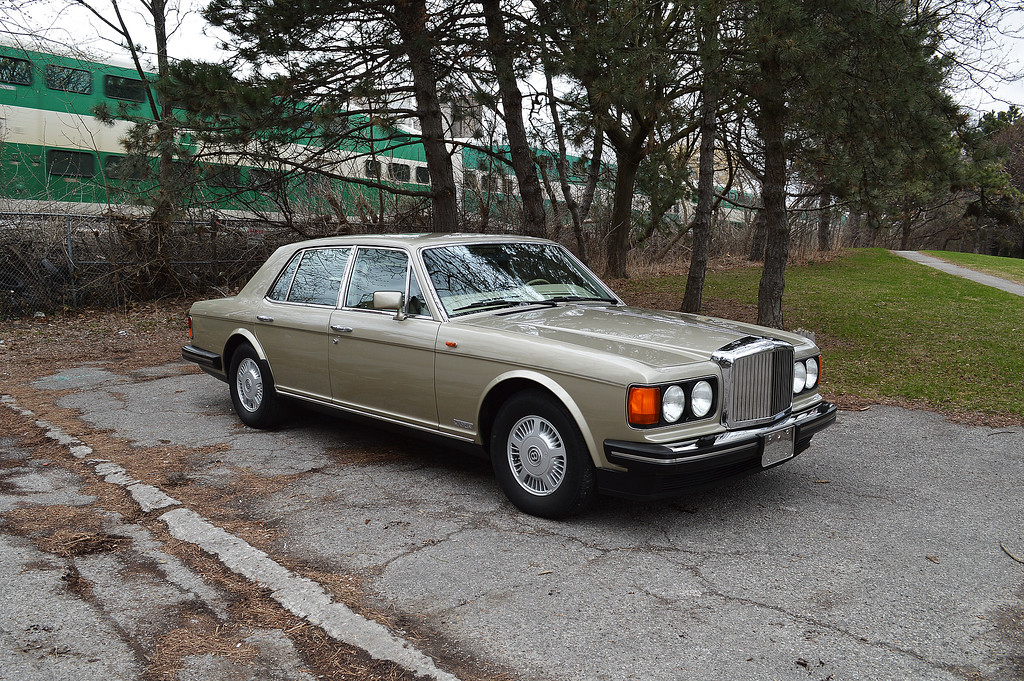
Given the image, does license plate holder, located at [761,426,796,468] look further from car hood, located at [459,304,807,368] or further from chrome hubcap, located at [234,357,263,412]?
chrome hubcap, located at [234,357,263,412]

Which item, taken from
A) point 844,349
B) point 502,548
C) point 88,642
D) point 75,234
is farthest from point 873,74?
point 75,234

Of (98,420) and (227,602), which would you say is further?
(98,420)

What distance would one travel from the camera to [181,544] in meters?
4.09

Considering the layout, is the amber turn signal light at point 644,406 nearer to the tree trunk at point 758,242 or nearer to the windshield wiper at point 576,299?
the windshield wiper at point 576,299

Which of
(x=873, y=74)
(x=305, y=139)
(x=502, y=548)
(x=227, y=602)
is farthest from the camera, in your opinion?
(x=305, y=139)

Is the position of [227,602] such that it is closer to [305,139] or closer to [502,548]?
[502,548]

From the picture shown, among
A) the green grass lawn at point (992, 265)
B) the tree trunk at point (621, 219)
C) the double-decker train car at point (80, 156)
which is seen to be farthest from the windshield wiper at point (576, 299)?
the green grass lawn at point (992, 265)

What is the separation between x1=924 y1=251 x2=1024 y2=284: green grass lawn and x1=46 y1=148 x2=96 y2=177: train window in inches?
819

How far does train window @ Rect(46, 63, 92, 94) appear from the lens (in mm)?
16188

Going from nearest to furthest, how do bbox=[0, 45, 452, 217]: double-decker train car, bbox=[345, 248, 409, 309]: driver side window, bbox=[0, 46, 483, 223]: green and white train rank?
bbox=[345, 248, 409, 309]: driver side window → bbox=[0, 45, 452, 217]: double-decker train car → bbox=[0, 46, 483, 223]: green and white train

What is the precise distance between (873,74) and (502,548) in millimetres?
7207

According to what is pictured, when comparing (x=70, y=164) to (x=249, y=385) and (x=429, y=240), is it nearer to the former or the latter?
(x=249, y=385)

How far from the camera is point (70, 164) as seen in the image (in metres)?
16.6

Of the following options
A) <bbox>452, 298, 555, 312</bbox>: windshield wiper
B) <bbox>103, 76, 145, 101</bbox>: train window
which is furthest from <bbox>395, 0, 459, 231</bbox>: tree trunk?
<bbox>103, 76, 145, 101</bbox>: train window
